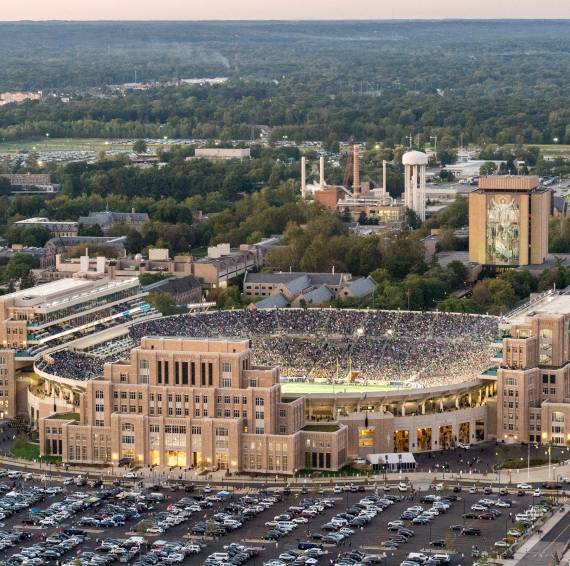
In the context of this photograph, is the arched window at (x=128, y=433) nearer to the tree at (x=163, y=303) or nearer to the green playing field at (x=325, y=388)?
the green playing field at (x=325, y=388)

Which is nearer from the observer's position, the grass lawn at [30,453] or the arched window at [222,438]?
the arched window at [222,438]

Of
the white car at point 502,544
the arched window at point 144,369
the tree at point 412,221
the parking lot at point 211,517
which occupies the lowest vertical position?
the tree at point 412,221

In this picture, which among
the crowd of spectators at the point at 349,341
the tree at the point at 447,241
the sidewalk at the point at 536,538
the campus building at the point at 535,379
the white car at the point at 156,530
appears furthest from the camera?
the tree at the point at 447,241

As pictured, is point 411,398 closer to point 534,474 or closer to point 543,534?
point 534,474

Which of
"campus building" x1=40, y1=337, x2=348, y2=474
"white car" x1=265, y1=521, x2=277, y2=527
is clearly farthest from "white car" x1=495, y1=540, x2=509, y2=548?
"campus building" x1=40, y1=337, x2=348, y2=474

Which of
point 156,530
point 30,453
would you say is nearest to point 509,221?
point 30,453

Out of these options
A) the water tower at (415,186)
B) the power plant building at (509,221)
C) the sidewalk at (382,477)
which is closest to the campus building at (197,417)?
the sidewalk at (382,477)

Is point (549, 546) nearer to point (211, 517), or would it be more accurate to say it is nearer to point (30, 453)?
point (211, 517)
